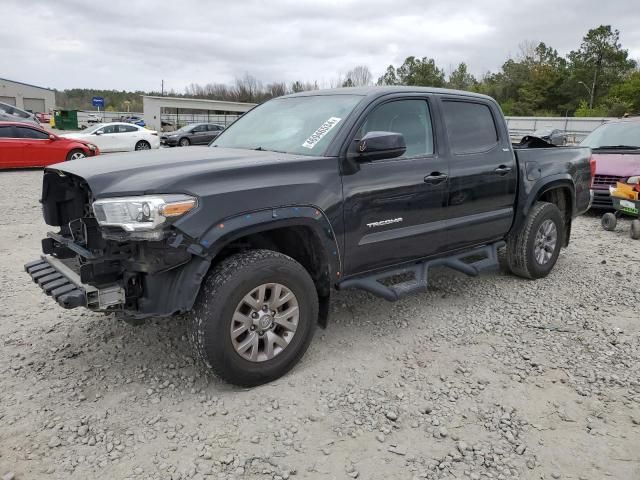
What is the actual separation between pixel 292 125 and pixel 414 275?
5.19ft

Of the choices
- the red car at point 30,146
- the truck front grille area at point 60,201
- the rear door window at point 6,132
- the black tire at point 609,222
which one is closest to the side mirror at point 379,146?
the truck front grille area at point 60,201

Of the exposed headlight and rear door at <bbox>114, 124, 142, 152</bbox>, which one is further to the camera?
rear door at <bbox>114, 124, 142, 152</bbox>

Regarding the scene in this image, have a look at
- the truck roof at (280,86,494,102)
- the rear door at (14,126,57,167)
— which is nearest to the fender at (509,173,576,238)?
the truck roof at (280,86,494,102)

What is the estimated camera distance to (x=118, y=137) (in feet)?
70.7

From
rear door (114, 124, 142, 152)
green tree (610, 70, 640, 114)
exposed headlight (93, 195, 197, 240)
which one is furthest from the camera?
green tree (610, 70, 640, 114)

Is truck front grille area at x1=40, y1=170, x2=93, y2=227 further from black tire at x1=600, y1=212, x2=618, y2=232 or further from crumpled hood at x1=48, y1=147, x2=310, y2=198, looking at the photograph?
black tire at x1=600, y1=212, x2=618, y2=232

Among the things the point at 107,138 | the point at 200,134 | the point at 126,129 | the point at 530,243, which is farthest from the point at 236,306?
the point at 200,134

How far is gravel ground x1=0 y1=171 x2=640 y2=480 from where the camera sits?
2.60 metres

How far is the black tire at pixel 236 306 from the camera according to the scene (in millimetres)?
2938

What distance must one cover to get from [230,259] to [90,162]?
1.27m

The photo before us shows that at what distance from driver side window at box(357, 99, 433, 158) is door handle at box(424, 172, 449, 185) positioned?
0.19m

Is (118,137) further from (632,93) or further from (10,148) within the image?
(632,93)

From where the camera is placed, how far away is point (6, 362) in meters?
3.51

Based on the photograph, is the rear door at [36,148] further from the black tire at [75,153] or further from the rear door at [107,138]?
the rear door at [107,138]
